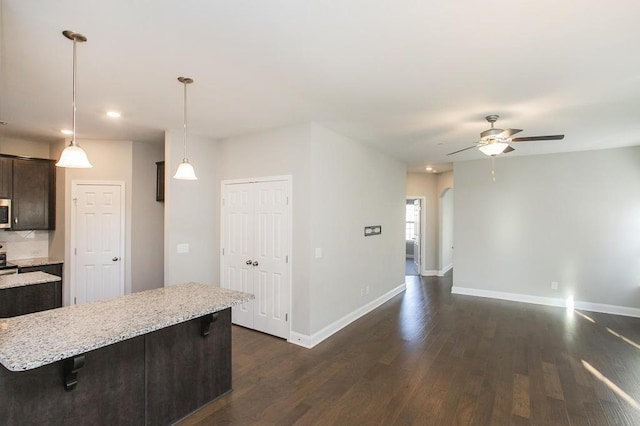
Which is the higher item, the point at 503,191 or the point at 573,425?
the point at 503,191

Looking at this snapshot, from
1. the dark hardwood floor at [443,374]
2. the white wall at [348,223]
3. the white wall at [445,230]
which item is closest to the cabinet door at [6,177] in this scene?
the dark hardwood floor at [443,374]

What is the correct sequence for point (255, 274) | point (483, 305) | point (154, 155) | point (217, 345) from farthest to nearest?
point (483, 305) → point (154, 155) → point (255, 274) → point (217, 345)

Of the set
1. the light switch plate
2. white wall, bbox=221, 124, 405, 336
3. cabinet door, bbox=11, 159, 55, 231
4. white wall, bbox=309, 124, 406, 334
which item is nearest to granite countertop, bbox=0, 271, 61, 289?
cabinet door, bbox=11, 159, 55, 231

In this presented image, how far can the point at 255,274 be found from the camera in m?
4.49

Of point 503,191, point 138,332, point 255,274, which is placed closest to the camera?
point 138,332

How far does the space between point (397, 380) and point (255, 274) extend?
230 centimetres

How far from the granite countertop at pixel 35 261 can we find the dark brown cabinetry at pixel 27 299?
141 cm

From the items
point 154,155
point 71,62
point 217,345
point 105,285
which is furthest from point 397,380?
point 154,155

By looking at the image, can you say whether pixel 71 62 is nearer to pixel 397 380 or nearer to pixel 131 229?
pixel 131 229

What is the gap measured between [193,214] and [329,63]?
10.4 ft

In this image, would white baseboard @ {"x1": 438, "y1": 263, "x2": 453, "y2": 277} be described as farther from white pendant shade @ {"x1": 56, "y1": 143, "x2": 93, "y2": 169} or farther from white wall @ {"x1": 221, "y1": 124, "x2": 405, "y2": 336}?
white pendant shade @ {"x1": 56, "y1": 143, "x2": 93, "y2": 169}

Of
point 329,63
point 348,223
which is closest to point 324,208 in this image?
point 348,223

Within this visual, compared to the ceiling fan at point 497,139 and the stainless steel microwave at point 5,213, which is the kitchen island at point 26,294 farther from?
the ceiling fan at point 497,139

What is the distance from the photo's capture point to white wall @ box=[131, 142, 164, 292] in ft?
16.7
